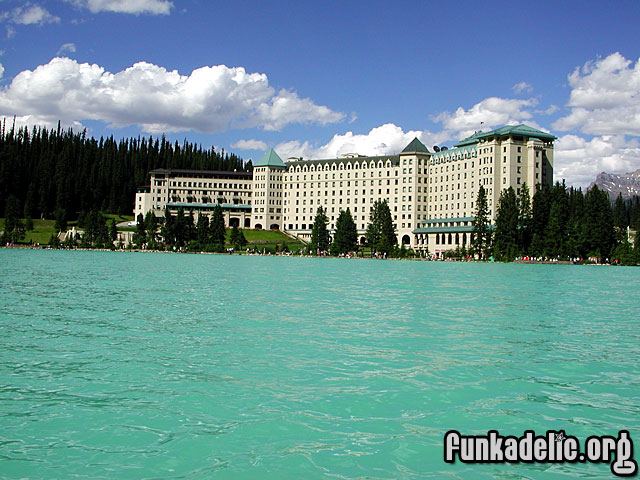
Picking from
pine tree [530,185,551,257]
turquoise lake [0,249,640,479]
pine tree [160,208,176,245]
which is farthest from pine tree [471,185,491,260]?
turquoise lake [0,249,640,479]

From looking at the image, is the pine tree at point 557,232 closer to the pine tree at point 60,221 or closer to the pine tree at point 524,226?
the pine tree at point 524,226

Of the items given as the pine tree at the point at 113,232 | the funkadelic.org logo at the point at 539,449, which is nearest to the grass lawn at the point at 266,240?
the pine tree at the point at 113,232

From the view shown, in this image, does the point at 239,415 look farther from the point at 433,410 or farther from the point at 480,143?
the point at 480,143

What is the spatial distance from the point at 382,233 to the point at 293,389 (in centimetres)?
13346

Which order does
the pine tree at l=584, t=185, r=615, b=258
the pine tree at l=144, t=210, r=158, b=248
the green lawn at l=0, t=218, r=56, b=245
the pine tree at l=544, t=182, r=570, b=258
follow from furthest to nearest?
the pine tree at l=144, t=210, r=158, b=248 < the green lawn at l=0, t=218, r=56, b=245 < the pine tree at l=544, t=182, r=570, b=258 < the pine tree at l=584, t=185, r=615, b=258

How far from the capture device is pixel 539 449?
10672 mm

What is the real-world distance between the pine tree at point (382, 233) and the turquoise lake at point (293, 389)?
116 meters

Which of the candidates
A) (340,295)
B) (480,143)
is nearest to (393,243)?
(480,143)

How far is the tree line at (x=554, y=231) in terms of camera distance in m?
111

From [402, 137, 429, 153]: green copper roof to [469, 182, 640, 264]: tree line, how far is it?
7001 cm

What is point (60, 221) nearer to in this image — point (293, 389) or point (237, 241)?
point (237, 241)

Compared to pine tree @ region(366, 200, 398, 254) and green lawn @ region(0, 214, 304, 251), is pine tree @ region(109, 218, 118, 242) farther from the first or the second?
pine tree @ region(366, 200, 398, 254)

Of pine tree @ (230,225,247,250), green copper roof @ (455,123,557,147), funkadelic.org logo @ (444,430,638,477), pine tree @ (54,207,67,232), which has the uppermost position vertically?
green copper roof @ (455,123,557,147)

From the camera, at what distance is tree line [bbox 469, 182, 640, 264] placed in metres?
111
